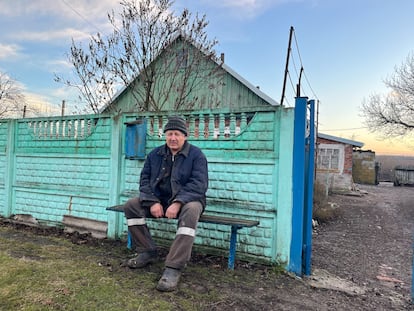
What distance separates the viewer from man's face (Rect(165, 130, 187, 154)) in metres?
3.15

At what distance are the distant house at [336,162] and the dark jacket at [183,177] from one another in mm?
13089

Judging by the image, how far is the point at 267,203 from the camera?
3.32 metres

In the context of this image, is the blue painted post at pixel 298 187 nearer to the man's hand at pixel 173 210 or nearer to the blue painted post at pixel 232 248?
the blue painted post at pixel 232 248

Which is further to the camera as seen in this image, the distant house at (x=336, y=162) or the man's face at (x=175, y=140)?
the distant house at (x=336, y=162)

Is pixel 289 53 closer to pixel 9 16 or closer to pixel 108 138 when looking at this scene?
pixel 108 138

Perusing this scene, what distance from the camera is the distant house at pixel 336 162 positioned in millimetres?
15164

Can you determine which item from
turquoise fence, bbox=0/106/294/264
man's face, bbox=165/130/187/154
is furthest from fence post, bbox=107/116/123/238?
man's face, bbox=165/130/187/154

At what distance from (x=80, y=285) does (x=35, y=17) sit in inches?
284

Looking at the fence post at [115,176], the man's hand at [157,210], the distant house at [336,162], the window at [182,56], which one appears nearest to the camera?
the man's hand at [157,210]

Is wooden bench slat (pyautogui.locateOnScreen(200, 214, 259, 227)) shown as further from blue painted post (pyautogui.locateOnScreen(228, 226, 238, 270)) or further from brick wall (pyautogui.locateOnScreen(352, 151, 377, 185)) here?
brick wall (pyautogui.locateOnScreen(352, 151, 377, 185))

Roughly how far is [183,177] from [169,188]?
0.64 ft

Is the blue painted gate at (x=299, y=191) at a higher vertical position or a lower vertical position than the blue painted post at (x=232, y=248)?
higher

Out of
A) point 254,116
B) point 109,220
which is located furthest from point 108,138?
point 254,116

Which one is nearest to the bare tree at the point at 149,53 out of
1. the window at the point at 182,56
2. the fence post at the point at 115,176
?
the window at the point at 182,56
